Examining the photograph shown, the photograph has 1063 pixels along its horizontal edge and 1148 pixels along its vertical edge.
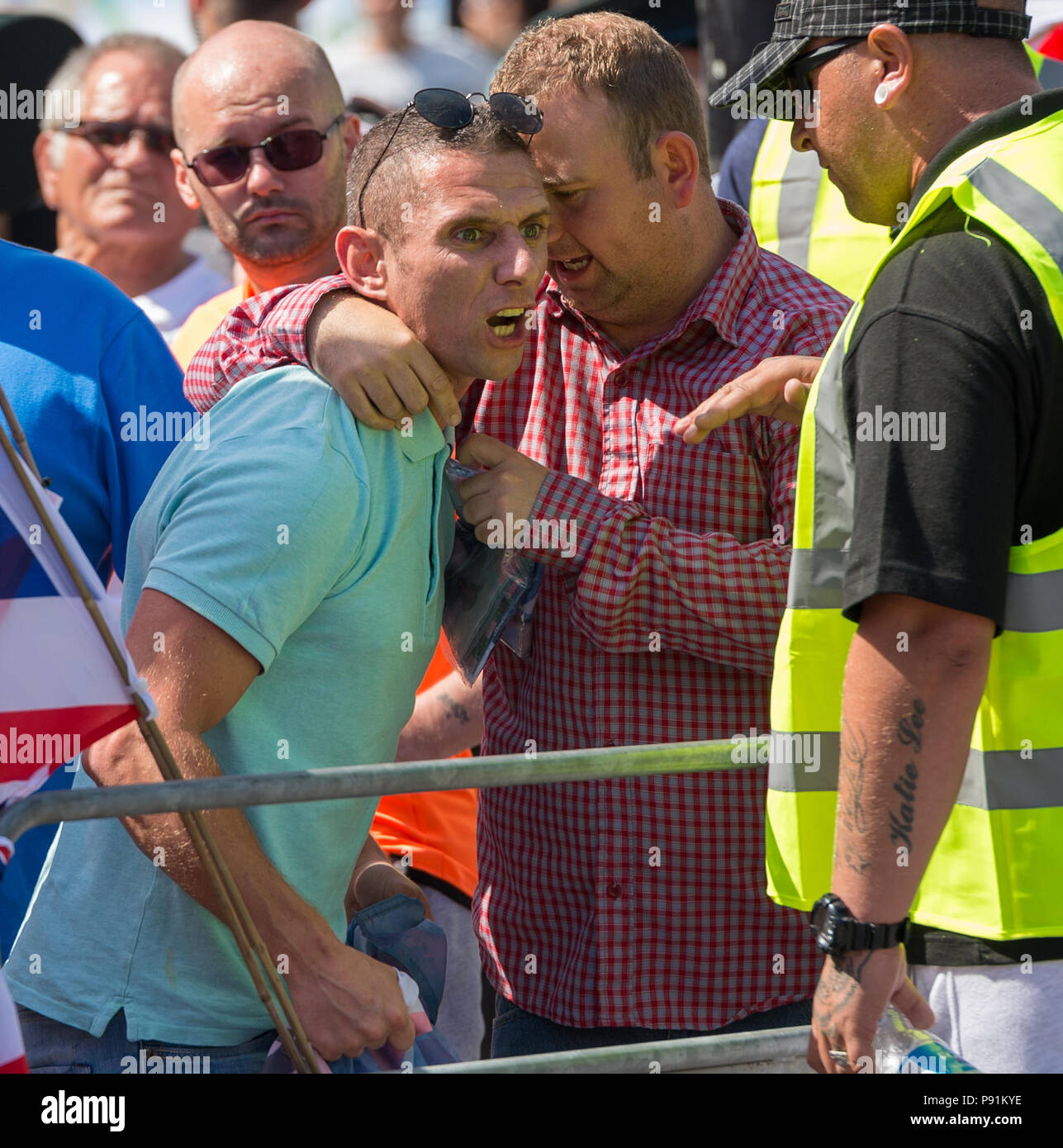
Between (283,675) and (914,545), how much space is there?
929 millimetres

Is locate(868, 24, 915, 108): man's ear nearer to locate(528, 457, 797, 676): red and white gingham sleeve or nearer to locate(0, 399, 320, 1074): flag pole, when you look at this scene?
locate(528, 457, 797, 676): red and white gingham sleeve

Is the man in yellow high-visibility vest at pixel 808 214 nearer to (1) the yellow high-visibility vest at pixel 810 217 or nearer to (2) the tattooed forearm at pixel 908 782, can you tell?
(1) the yellow high-visibility vest at pixel 810 217

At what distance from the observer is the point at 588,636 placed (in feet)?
8.77

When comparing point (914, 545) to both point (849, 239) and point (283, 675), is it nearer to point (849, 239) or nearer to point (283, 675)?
point (283, 675)

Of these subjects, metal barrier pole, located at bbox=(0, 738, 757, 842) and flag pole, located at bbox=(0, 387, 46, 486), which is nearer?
metal barrier pole, located at bbox=(0, 738, 757, 842)

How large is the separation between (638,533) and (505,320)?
0.42 metres

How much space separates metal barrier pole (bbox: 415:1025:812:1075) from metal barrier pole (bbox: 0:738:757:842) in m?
0.37

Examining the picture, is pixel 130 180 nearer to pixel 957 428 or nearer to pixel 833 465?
pixel 833 465

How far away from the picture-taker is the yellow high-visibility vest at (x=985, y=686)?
201 centimetres

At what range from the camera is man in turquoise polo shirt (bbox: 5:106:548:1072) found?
2.17m

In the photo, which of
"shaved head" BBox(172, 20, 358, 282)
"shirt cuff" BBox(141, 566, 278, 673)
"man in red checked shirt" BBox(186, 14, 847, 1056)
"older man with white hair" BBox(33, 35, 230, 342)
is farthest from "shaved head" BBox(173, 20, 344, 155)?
"shirt cuff" BBox(141, 566, 278, 673)

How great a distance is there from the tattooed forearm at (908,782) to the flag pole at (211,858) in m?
0.83

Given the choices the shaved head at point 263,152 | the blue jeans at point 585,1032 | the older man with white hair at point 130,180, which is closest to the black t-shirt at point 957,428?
the blue jeans at point 585,1032
